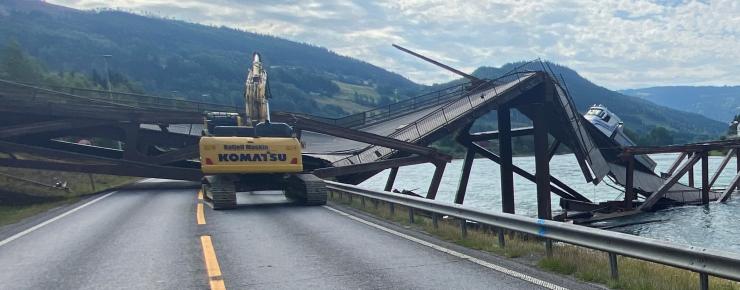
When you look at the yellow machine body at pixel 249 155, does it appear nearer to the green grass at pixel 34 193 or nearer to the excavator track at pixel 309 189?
the excavator track at pixel 309 189

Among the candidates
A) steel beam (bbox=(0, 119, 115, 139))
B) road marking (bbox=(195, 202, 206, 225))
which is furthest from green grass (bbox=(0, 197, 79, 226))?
road marking (bbox=(195, 202, 206, 225))

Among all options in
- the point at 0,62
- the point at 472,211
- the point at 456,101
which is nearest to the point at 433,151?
the point at 456,101

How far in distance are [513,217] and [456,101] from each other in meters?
21.9

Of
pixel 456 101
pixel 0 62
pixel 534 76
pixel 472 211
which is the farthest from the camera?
pixel 0 62

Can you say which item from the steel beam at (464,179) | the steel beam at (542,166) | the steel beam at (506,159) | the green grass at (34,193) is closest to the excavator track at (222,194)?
the green grass at (34,193)

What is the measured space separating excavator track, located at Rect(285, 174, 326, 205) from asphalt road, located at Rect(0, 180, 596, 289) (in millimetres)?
2588

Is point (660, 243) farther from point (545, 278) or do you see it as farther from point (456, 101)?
point (456, 101)

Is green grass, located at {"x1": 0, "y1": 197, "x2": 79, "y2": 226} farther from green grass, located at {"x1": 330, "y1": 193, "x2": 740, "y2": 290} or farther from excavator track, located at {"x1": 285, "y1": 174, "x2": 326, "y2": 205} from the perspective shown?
green grass, located at {"x1": 330, "y1": 193, "x2": 740, "y2": 290}

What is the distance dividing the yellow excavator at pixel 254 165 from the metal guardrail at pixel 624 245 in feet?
24.4

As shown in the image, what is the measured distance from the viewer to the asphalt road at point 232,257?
22.9 ft

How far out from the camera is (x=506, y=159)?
3114cm

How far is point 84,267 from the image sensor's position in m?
8.05

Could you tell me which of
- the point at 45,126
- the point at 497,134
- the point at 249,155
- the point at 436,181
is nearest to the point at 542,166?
the point at 497,134

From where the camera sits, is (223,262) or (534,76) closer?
(223,262)
